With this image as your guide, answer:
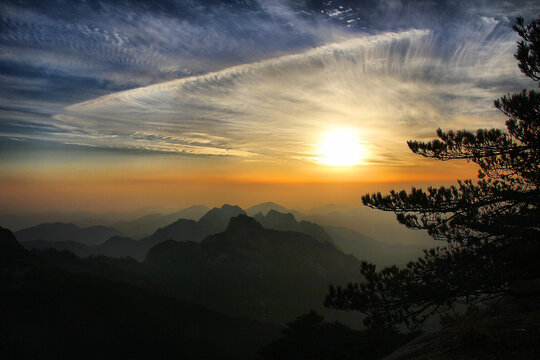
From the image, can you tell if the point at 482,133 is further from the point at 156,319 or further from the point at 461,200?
the point at 156,319

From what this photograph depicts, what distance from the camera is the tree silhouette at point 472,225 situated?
9.55m

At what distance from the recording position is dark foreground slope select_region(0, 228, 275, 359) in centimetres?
7131

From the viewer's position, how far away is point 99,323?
81.2m

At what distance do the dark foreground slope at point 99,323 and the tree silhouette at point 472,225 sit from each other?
268ft

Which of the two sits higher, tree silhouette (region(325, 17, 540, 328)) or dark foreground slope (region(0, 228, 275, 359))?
tree silhouette (region(325, 17, 540, 328))

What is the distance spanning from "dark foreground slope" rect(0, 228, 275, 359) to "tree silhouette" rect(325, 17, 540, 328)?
3214 inches

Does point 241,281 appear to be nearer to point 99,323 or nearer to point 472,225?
point 99,323

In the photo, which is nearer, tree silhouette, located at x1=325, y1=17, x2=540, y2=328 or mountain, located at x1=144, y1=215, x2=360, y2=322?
tree silhouette, located at x1=325, y1=17, x2=540, y2=328

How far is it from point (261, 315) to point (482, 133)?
15943 cm

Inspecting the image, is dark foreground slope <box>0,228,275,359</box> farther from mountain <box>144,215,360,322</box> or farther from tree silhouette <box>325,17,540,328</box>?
tree silhouette <box>325,17,540,328</box>

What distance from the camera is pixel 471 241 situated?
10734 mm

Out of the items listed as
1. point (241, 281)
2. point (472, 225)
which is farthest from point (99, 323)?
point (472, 225)

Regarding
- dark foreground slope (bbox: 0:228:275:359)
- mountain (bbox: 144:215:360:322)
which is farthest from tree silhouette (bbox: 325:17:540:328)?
mountain (bbox: 144:215:360:322)

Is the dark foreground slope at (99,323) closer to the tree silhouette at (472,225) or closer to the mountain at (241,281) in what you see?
the mountain at (241,281)
